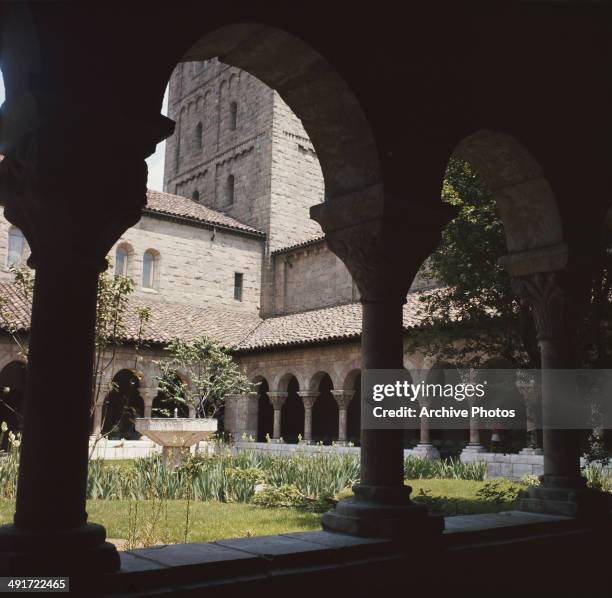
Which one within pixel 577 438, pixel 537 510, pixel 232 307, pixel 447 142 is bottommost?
pixel 537 510

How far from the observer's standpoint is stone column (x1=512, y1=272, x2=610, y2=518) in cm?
475

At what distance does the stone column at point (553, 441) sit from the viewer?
15.6 ft

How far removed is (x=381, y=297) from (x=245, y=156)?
2407 centimetres

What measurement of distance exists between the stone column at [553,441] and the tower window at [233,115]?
24.3 metres

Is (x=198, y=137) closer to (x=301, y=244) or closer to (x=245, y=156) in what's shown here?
(x=245, y=156)

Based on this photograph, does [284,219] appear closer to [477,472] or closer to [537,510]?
[477,472]

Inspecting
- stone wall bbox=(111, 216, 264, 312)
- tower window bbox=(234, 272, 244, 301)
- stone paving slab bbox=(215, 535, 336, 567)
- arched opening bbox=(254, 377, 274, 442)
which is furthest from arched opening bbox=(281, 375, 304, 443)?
stone paving slab bbox=(215, 535, 336, 567)

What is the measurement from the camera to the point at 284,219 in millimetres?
25781

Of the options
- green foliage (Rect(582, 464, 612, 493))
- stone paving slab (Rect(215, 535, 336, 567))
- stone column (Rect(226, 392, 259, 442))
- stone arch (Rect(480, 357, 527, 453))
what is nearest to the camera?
stone paving slab (Rect(215, 535, 336, 567))

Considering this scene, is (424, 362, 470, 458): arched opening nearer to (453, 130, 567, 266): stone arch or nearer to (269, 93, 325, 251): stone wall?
(453, 130, 567, 266): stone arch

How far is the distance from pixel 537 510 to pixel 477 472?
7.83 meters

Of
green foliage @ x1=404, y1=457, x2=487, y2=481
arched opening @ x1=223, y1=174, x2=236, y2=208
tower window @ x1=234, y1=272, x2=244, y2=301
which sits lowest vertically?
green foliage @ x1=404, y1=457, x2=487, y2=481

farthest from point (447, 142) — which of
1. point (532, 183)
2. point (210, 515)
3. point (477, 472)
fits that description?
point (477, 472)

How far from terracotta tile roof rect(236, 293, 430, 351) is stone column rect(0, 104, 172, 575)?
491 inches
